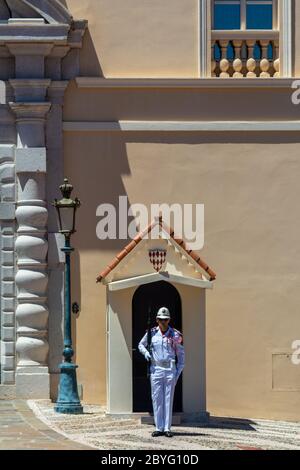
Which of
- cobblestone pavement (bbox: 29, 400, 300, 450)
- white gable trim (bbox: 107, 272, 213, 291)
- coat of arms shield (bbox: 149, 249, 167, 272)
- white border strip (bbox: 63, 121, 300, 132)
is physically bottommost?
cobblestone pavement (bbox: 29, 400, 300, 450)

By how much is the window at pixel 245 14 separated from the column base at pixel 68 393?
6423mm

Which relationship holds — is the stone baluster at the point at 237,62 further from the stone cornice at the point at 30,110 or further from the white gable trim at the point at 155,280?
the white gable trim at the point at 155,280

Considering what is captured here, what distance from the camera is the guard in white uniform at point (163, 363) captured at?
20141 mm

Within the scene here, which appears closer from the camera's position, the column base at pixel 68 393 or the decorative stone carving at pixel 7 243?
the column base at pixel 68 393

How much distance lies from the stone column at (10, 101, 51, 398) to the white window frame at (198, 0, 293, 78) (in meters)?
2.61

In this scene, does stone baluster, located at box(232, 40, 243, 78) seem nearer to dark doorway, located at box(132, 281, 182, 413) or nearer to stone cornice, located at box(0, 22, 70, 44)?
stone cornice, located at box(0, 22, 70, 44)

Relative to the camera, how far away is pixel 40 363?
24031mm

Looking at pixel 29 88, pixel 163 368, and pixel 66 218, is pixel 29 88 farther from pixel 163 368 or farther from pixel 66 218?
pixel 163 368

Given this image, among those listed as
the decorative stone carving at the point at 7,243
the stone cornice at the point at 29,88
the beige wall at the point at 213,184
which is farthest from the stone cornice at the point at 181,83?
the decorative stone carving at the point at 7,243

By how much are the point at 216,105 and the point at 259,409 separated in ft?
16.0

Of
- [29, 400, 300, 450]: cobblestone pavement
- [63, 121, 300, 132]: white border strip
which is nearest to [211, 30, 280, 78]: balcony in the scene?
[63, 121, 300, 132]: white border strip

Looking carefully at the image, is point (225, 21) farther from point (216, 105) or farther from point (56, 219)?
point (56, 219)

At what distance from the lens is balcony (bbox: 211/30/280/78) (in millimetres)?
24984

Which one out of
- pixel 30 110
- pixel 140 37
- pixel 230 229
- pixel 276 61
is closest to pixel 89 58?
pixel 140 37
